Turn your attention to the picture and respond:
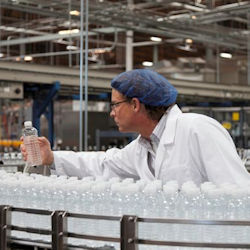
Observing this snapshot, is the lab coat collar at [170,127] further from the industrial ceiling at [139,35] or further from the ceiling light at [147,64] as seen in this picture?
the ceiling light at [147,64]

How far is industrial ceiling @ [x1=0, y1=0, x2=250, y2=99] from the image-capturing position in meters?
8.59

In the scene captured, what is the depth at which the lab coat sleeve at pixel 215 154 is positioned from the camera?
2.03 meters

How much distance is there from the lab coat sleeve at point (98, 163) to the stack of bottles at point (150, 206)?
0.66 meters

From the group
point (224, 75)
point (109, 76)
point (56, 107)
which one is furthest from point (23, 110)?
point (224, 75)

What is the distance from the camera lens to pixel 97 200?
163 cm

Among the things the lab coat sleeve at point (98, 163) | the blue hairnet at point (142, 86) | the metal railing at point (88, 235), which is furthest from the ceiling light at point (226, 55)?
the metal railing at point (88, 235)

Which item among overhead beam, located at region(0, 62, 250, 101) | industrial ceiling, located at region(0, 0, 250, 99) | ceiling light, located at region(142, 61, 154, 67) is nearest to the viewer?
overhead beam, located at region(0, 62, 250, 101)

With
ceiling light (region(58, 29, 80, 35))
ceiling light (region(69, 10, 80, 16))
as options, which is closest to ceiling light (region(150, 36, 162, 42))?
ceiling light (region(58, 29, 80, 35))

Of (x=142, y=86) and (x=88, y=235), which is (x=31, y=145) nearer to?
(x=142, y=86)

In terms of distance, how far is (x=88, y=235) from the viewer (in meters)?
1.46

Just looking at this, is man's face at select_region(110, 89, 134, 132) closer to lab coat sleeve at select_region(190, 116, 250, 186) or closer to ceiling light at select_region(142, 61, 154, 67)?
lab coat sleeve at select_region(190, 116, 250, 186)

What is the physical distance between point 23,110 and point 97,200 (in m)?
7.28

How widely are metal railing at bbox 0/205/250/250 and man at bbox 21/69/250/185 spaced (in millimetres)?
591

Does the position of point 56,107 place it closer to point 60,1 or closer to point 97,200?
point 60,1
